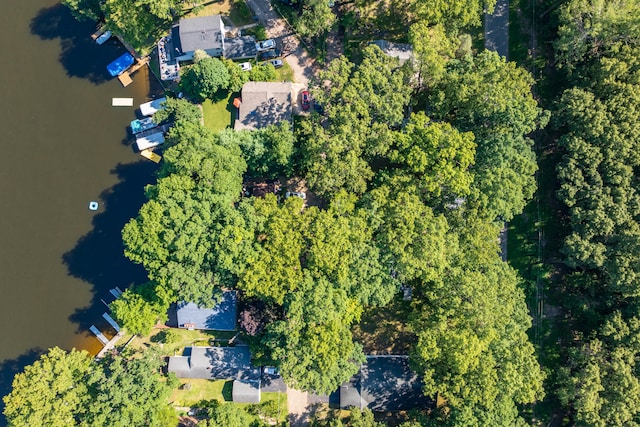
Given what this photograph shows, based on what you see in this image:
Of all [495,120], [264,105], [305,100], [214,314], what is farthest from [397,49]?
[214,314]

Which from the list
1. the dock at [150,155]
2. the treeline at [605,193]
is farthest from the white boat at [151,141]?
the treeline at [605,193]

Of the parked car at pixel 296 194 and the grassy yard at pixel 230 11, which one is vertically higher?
the grassy yard at pixel 230 11

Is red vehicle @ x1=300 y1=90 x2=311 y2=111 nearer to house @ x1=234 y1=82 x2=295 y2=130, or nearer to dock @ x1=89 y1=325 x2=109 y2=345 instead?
house @ x1=234 y1=82 x2=295 y2=130

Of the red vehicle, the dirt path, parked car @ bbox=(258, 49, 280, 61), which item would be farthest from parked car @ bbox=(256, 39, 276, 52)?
the dirt path

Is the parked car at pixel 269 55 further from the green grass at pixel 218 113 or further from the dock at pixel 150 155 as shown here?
the dock at pixel 150 155

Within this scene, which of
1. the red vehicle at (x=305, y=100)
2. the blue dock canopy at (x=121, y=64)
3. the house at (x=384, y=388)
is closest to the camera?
the house at (x=384, y=388)

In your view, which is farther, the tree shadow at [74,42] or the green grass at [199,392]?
the tree shadow at [74,42]

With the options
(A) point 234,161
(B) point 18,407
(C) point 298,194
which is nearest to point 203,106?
(A) point 234,161
